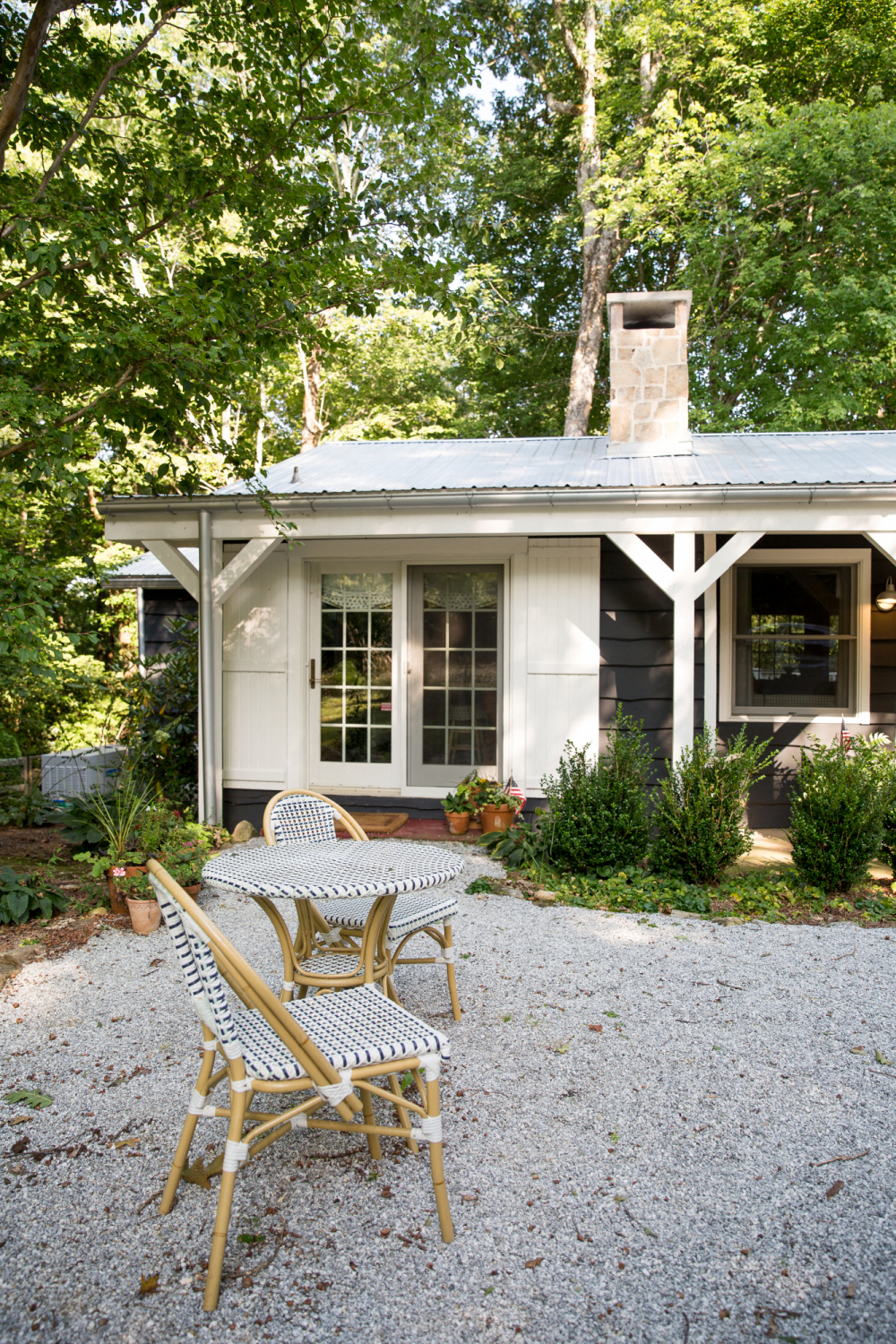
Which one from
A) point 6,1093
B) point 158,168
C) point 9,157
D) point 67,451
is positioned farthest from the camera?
point 9,157

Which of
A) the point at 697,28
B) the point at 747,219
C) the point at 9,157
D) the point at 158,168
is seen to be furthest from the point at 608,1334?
the point at 697,28

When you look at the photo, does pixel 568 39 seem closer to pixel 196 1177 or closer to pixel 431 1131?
pixel 431 1131

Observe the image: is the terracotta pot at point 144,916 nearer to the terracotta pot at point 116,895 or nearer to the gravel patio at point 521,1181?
the terracotta pot at point 116,895

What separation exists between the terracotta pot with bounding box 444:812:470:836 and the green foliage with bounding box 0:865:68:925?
2.60 m

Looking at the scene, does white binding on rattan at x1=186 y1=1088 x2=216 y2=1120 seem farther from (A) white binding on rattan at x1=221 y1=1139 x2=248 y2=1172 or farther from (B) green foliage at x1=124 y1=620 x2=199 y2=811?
(B) green foliage at x1=124 y1=620 x2=199 y2=811

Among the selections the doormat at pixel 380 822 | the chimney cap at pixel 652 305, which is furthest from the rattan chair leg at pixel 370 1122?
the chimney cap at pixel 652 305

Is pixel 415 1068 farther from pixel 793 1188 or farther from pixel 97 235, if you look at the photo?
pixel 97 235

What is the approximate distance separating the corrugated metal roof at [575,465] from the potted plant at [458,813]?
2.26 meters

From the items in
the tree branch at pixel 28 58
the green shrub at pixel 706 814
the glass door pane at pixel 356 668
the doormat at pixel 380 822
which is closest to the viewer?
the tree branch at pixel 28 58

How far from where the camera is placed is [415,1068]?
2.07 meters

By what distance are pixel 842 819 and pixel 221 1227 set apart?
12.6 feet

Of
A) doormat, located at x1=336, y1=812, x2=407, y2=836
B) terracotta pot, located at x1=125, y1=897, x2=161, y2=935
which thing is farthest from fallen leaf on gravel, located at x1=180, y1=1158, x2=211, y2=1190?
doormat, located at x1=336, y1=812, x2=407, y2=836

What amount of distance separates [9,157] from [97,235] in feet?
32.9

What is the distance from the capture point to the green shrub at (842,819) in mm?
4480
